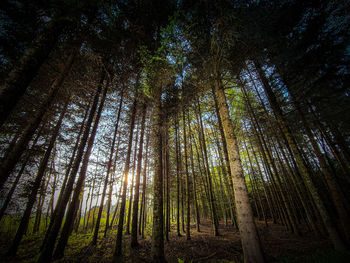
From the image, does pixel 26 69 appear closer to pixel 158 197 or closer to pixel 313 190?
pixel 158 197

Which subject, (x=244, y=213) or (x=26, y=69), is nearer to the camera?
(x=26, y=69)

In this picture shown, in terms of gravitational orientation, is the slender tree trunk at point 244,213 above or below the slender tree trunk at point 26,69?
below

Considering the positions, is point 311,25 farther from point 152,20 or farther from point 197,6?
point 152,20

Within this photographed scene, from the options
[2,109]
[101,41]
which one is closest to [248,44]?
[101,41]

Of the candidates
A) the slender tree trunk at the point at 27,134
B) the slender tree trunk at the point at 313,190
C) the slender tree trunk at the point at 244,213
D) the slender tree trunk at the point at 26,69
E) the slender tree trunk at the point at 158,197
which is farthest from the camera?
the slender tree trunk at the point at 158,197

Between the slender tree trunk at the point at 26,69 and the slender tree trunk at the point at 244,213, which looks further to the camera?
the slender tree trunk at the point at 244,213

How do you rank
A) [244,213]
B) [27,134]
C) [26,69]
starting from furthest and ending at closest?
[27,134], [244,213], [26,69]

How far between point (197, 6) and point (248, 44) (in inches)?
91.1

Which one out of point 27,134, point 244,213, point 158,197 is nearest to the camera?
point 244,213

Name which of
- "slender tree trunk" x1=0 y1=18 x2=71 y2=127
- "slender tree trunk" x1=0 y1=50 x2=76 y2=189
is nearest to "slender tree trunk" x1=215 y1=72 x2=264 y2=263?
"slender tree trunk" x1=0 y1=18 x2=71 y2=127

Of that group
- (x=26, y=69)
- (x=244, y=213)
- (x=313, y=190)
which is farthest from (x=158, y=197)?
(x=313, y=190)

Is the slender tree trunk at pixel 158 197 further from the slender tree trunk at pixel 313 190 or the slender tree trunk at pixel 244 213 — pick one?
the slender tree trunk at pixel 313 190

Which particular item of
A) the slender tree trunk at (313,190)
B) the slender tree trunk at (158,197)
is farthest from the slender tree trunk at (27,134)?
the slender tree trunk at (313,190)

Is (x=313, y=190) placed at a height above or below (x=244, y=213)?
above
